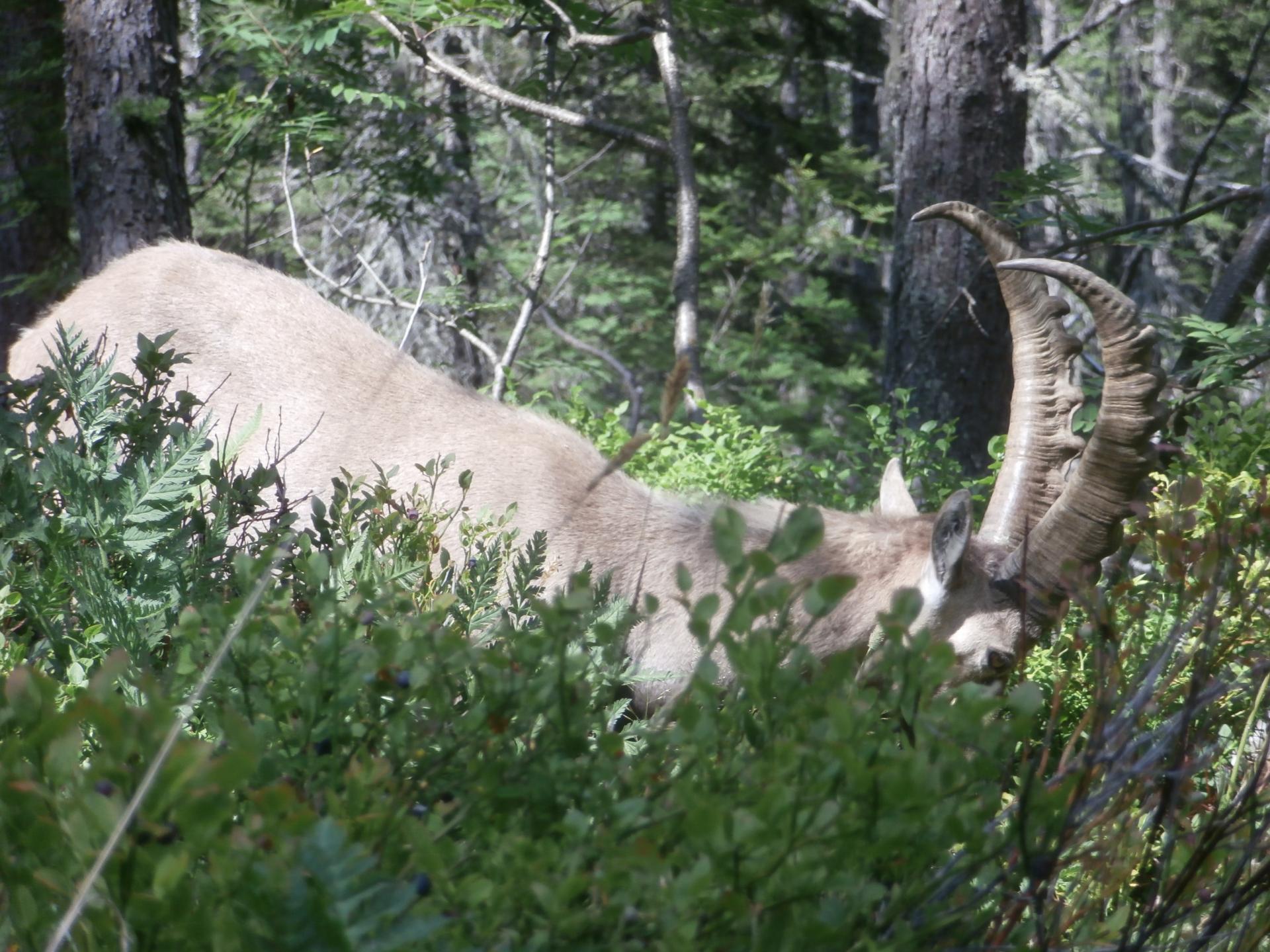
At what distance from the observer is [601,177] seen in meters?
13.6

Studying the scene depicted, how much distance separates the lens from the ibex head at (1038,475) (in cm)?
410

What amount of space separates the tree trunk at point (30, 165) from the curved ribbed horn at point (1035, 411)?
22.8 ft

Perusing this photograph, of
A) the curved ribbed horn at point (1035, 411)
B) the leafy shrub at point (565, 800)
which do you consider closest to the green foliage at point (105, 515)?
the leafy shrub at point (565, 800)

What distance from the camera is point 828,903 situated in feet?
4.41

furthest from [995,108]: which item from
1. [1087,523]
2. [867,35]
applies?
[867,35]

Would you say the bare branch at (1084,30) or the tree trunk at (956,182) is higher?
the bare branch at (1084,30)

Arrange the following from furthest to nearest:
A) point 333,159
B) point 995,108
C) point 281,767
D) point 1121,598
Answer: point 333,159 → point 995,108 → point 1121,598 → point 281,767

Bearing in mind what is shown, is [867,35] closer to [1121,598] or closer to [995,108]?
[995,108]

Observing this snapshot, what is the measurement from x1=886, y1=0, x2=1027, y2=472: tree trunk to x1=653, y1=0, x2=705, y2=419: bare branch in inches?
52.0

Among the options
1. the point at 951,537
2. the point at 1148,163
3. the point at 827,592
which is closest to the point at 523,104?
the point at 951,537

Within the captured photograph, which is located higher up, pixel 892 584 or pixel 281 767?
pixel 281 767

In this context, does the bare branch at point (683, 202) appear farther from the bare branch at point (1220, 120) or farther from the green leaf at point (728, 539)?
the green leaf at point (728, 539)

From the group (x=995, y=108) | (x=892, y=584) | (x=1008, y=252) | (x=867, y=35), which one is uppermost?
(x=867, y=35)

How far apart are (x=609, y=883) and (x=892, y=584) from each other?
3262 mm
